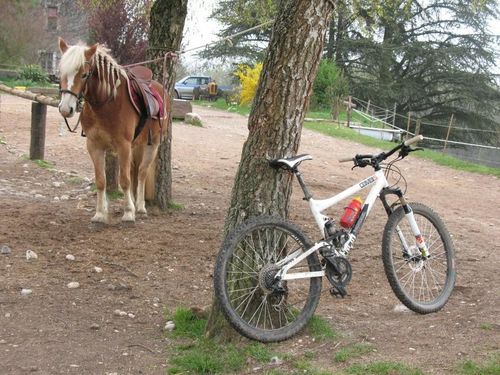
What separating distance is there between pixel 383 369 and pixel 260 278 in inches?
37.4

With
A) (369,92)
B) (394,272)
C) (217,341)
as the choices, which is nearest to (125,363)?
(217,341)

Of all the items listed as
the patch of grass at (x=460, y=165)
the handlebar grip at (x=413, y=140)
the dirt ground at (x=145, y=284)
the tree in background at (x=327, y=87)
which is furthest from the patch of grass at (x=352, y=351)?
the tree in background at (x=327, y=87)

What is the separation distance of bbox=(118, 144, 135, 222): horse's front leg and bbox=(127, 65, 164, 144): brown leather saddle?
350 mm

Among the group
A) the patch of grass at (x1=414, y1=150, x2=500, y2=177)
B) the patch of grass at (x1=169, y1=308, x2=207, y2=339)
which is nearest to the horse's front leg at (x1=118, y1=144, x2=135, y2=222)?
the patch of grass at (x1=169, y1=308, x2=207, y2=339)

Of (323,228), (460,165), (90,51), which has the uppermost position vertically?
(90,51)

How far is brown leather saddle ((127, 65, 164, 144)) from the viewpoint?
673 cm

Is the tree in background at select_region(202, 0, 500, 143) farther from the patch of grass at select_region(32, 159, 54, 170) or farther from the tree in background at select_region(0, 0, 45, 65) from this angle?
the patch of grass at select_region(32, 159, 54, 170)

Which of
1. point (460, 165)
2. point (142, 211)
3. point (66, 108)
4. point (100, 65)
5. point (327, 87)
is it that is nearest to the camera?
point (66, 108)

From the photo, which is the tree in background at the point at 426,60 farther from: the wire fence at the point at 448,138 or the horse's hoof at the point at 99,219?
the horse's hoof at the point at 99,219

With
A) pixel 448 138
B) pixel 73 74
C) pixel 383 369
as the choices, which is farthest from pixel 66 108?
pixel 448 138

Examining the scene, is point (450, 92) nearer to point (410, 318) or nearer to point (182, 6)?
point (182, 6)

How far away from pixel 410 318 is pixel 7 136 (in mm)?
10670

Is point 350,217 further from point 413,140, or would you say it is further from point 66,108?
point 66,108

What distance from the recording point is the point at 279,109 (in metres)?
4.00
